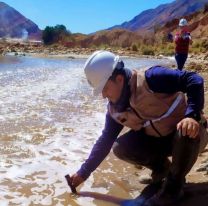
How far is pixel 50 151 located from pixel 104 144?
1419 mm

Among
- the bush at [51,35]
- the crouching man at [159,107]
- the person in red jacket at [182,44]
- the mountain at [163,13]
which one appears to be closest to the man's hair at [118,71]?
the crouching man at [159,107]

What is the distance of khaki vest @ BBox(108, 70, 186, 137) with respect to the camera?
11.2ft

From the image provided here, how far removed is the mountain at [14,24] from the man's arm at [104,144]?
120 m

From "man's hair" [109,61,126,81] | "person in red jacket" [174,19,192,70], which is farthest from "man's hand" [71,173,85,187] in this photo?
"person in red jacket" [174,19,192,70]

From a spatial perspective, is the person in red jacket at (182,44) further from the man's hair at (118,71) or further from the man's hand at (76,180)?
the man's hair at (118,71)

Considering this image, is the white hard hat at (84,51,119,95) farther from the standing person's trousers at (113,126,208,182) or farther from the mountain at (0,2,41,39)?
the mountain at (0,2,41,39)

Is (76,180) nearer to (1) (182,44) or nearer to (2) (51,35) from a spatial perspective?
(1) (182,44)

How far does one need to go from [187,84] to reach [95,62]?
63 centimetres

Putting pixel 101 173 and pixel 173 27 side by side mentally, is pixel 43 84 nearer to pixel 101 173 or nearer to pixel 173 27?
pixel 101 173

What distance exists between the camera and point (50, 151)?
5.11 meters

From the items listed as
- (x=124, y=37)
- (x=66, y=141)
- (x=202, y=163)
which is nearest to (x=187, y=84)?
(x=202, y=163)

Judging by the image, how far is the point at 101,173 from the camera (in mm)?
4445

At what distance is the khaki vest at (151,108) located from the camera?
3426 mm

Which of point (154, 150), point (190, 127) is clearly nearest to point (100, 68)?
point (190, 127)
